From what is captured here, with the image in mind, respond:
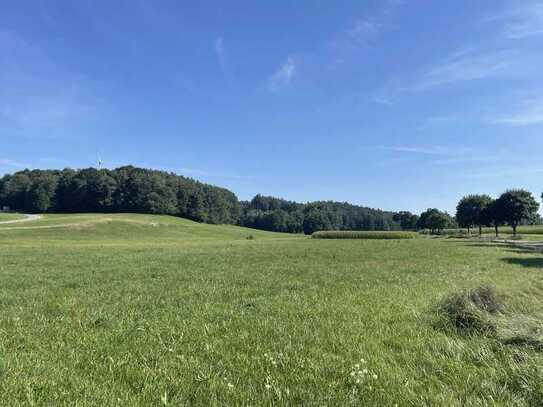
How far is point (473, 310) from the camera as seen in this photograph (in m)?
7.98

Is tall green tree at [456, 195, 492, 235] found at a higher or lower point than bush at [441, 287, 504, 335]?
higher

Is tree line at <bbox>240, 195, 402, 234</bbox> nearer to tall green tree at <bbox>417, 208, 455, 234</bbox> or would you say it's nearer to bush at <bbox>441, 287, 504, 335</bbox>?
tall green tree at <bbox>417, 208, 455, 234</bbox>

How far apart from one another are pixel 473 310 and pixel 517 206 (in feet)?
267

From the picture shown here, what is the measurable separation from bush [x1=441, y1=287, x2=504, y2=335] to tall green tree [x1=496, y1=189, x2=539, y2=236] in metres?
80.0

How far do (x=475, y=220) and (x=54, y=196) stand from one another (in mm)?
135814

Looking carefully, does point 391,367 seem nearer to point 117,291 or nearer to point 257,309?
point 257,309

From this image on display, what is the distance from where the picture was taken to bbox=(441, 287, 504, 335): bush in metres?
7.42

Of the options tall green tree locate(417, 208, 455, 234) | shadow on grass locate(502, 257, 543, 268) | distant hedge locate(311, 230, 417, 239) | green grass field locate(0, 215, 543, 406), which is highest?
tall green tree locate(417, 208, 455, 234)

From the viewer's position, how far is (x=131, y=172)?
14462cm

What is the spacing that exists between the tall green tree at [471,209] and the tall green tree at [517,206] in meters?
16.6

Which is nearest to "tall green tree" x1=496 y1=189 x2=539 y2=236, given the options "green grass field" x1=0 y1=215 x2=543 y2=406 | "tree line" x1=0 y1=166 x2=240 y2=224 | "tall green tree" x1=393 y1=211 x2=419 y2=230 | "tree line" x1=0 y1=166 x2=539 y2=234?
"tree line" x1=0 y1=166 x2=539 y2=234

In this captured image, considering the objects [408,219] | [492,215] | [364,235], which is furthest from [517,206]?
[408,219]

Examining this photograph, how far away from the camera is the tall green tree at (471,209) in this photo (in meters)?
98.8

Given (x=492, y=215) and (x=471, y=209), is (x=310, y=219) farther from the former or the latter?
(x=492, y=215)
